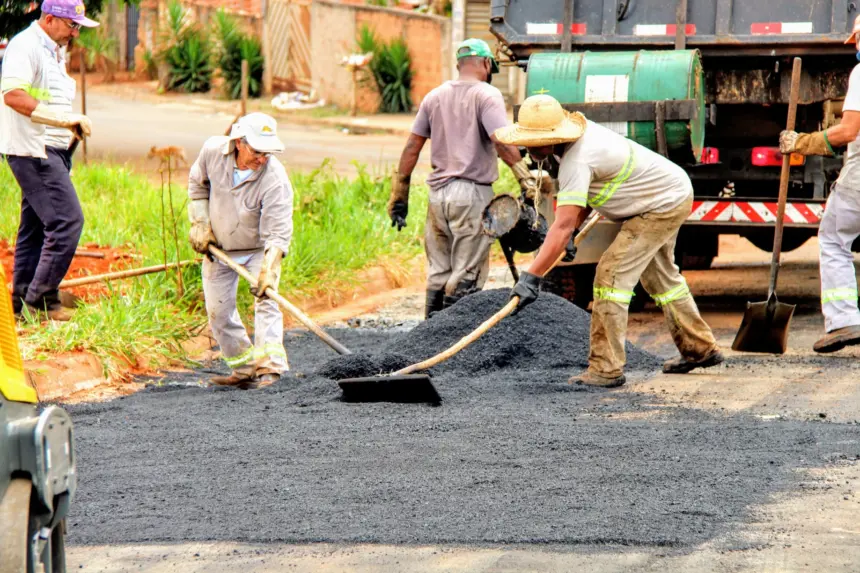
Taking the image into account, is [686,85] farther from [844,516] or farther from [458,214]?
[844,516]

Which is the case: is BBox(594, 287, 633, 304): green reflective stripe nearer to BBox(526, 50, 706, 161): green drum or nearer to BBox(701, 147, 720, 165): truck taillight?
BBox(526, 50, 706, 161): green drum

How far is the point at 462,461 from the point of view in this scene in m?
5.19

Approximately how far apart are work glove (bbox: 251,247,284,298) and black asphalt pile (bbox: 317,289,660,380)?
54 cm

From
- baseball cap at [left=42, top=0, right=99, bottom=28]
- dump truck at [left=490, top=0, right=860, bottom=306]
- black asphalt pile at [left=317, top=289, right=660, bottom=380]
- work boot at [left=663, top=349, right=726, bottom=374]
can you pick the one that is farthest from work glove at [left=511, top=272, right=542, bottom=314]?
baseball cap at [left=42, top=0, right=99, bottom=28]

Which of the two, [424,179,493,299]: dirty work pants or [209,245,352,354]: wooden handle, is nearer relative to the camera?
[209,245,352,354]: wooden handle

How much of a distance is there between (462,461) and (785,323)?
3.13 metres

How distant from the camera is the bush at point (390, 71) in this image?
2423cm

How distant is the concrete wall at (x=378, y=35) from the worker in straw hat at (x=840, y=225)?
17.0 m

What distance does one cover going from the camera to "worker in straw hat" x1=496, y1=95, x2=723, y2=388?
6445 millimetres

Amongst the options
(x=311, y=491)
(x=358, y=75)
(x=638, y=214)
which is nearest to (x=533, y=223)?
(x=638, y=214)

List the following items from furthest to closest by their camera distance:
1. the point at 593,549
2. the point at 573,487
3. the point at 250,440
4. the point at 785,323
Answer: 1. the point at 785,323
2. the point at 250,440
3. the point at 573,487
4. the point at 593,549

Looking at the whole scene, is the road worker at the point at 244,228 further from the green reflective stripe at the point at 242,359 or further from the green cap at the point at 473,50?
the green cap at the point at 473,50

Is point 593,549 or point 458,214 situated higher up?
point 458,214

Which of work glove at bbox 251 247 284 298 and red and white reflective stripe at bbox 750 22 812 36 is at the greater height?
red and white reflective stripe at bbox 750 22 812 36
